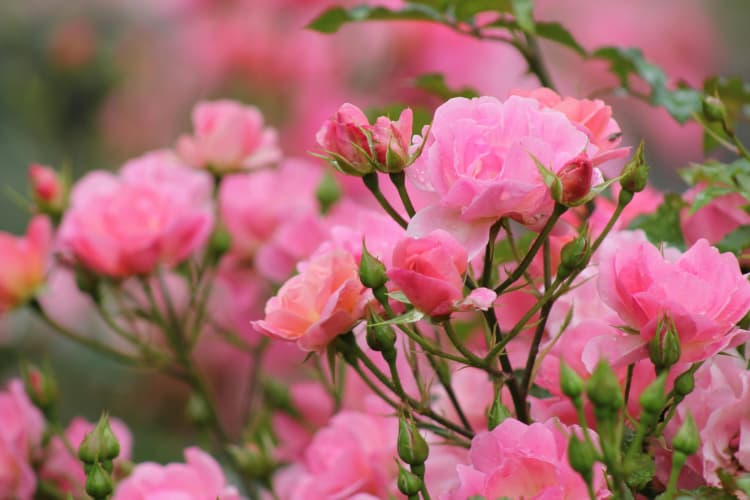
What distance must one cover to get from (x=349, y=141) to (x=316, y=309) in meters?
0.08

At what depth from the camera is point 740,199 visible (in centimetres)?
61

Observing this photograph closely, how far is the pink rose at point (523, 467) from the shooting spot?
1.48 ft

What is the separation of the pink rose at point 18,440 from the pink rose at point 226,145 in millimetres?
221

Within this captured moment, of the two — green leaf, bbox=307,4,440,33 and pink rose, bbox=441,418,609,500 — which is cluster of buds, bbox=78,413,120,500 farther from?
green leaf, bbox=307,4,440,33

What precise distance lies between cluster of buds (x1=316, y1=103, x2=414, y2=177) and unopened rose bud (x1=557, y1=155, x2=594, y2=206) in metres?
0.07

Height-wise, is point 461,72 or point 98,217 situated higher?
point 98,217

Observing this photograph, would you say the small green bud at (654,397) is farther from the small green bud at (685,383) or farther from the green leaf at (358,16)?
the green leaf at (358,16)

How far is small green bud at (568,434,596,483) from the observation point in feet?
1.29

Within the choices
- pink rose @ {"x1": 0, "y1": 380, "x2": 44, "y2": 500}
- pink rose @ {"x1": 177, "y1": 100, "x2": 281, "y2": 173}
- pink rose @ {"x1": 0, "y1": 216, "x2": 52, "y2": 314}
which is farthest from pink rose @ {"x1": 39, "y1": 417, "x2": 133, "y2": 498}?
pink rose @ {"x1": 177, "y1": 100, "x2": 281, "y2": 173}

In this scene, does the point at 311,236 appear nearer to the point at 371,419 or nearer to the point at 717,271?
the point at 371,419

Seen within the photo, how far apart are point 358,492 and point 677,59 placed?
1750 mm

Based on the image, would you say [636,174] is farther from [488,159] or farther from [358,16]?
[358,16]

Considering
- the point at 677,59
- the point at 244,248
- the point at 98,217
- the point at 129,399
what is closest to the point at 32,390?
the point at 98,217

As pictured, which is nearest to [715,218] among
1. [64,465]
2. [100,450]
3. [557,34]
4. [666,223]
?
[666,223]
